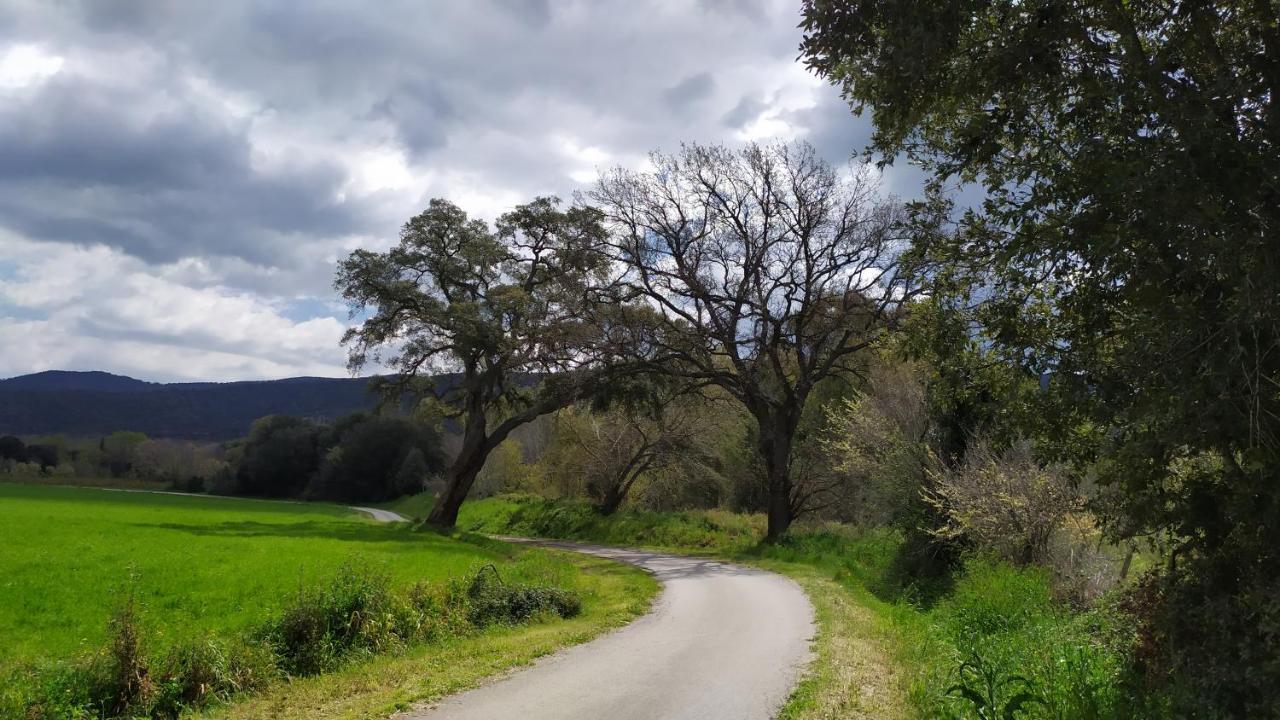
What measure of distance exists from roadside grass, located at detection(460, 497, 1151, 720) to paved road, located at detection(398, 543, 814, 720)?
46cm

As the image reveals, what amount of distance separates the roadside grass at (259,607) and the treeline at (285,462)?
63.1 meters

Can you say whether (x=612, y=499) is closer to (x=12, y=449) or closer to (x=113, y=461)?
(x=113, y=461)

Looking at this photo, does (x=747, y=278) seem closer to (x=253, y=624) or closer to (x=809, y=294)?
(x=809, y=294)

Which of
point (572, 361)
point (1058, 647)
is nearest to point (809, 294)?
point (572, 361)

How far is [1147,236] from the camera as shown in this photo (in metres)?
5.99

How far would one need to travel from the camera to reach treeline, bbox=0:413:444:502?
299 ft

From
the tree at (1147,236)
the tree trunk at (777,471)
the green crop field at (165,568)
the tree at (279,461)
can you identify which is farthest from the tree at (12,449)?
the tree at (1147,236)

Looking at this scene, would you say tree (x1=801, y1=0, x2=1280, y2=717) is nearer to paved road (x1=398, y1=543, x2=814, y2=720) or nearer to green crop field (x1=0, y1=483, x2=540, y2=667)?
paved road (x1=398, y1=543, x2=814, y2=720)

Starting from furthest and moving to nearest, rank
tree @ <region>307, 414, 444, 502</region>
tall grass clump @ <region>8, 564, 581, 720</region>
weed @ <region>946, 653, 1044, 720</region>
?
tree @ <region>307, 414, 444, 502</region> < tall grass clump @ <region>8, 564, 581, 720</region> < weed @ <region>946, 653, 1044, 720</region>

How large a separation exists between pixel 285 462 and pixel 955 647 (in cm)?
10157

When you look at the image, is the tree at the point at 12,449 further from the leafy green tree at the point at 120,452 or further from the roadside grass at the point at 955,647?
the roadside grass at the point at 955,647

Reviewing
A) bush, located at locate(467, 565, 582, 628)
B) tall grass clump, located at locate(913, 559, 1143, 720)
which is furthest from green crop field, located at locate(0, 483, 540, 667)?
tall grass clump, located at locate(913, 559, 1143, 720)

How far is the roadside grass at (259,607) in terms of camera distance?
8.99 m

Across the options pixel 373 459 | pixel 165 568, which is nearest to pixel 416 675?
pixel 165 568
